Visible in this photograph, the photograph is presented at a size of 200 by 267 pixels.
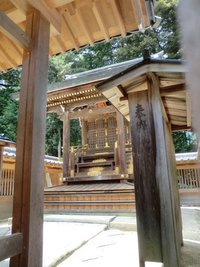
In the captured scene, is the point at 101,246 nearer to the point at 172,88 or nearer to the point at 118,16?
the point at 172,88

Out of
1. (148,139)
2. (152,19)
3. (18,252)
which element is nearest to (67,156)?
(148,139)

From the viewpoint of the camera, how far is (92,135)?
12.3 meters

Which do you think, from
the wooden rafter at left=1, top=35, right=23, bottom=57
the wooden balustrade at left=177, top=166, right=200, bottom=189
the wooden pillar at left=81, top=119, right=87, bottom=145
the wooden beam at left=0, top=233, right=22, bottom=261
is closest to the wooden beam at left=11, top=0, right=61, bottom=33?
the wooden rafter at left=1, top=35, right=23, bottom=57

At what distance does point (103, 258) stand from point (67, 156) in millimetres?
6492

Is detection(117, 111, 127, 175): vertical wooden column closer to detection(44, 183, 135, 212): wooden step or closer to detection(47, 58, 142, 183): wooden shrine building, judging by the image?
detection(47, 58, 142, 183): wooden shrine building

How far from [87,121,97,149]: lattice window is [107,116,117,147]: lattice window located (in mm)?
815

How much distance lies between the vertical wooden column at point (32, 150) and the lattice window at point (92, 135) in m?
10.3

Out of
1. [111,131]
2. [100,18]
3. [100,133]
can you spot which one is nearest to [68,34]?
[100,18]

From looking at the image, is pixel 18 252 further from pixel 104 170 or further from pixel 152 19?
pixel 104 170

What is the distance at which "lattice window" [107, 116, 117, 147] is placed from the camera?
38.5 ft

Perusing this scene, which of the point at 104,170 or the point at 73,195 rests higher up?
the point at 104,170

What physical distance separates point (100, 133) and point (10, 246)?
10.9 m

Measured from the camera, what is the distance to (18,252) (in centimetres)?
130

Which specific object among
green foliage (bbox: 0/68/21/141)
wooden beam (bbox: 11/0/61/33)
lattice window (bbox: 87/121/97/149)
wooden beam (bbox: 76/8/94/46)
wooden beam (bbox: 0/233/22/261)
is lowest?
wooden beam (bbox: 0/233/22/261)
